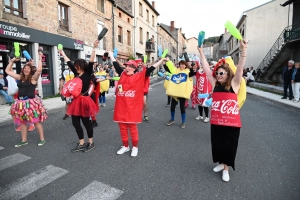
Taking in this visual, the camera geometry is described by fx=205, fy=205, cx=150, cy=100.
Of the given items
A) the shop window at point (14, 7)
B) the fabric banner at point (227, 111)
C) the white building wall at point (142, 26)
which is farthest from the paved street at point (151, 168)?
the white building wall at point (142, 26)

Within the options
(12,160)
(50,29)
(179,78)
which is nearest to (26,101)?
(12,160)

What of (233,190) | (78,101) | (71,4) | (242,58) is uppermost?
(71,4)

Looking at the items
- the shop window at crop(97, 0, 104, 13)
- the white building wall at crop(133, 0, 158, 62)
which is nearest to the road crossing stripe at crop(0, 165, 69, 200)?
the shop window at crop(97, 0, 104, 13)

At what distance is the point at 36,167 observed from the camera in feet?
10.7

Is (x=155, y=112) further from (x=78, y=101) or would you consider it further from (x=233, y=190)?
(x=233, y=190)

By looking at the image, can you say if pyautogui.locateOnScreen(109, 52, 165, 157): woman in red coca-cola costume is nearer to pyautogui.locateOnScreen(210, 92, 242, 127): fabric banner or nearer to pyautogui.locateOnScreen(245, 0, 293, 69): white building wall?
pyautogui.locateOnScreen(210, 92, 242, 127): fabric banner

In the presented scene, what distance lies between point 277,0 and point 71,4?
21746mm

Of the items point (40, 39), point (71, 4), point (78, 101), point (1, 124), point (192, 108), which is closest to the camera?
point (78, 101)

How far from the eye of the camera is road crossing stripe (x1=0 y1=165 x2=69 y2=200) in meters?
2.55

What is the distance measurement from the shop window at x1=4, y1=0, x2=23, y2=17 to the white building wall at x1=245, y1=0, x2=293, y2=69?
77.4ft

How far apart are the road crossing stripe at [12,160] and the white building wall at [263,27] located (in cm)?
2584

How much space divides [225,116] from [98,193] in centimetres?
194

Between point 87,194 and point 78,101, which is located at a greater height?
point 78,101

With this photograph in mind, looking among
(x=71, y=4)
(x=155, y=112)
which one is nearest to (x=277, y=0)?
(x=71, y=4)
